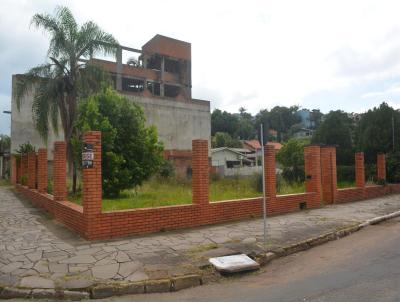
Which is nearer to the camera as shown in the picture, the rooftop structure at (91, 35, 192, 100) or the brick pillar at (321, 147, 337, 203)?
the brick pillar at (321, 147, 337, 203)

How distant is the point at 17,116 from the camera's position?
34.6 meters

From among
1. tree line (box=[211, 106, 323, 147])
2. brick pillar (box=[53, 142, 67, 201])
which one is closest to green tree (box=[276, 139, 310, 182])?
brick pillar (box=[53, 142, 67, 201])

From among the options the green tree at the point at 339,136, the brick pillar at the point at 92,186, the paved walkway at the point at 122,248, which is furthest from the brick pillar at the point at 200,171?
the green tree at the point at 339,136

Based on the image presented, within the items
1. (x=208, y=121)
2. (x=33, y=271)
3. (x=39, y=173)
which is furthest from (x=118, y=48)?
(x=208, y=121)

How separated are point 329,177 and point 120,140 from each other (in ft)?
26.7

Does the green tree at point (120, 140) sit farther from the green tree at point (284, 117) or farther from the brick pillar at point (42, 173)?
the green tree at point (284, 117)

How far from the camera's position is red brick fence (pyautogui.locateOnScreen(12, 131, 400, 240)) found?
858 cm

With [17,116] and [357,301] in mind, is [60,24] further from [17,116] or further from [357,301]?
[17,116]

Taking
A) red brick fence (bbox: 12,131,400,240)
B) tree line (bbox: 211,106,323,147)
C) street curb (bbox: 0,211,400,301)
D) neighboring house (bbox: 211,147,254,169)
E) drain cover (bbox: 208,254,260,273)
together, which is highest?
tree line (bbox: 211,106,323,147)

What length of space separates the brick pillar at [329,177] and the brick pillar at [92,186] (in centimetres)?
994

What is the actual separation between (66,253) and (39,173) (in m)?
9.13

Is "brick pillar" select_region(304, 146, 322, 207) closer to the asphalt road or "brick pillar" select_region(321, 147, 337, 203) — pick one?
"brick pillar" select_region(321, 147, 337, 203)

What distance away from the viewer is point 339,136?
1480 inches

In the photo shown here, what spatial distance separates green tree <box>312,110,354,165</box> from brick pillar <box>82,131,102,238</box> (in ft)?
103
